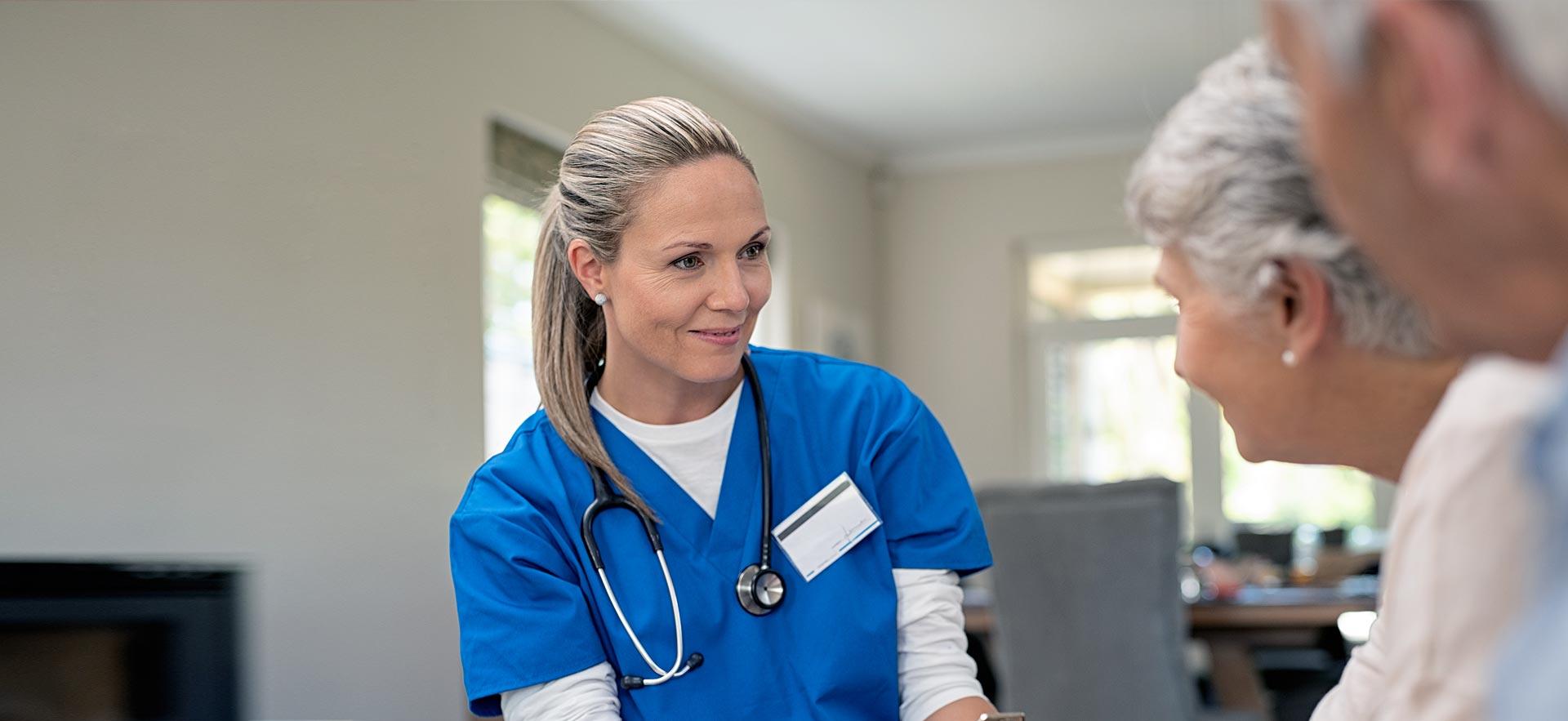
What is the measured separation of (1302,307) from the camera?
861 mm

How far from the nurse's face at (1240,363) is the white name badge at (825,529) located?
2.13 ft

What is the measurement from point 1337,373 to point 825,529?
0.79 metres

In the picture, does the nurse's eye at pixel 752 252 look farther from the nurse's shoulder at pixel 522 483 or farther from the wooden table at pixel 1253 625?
the wooden table at pixel 1253 625

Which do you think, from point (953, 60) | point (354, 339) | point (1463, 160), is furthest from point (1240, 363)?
point (953, 60)

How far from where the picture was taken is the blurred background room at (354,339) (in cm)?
301

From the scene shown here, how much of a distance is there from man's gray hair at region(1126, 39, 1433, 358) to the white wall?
7.00 ft

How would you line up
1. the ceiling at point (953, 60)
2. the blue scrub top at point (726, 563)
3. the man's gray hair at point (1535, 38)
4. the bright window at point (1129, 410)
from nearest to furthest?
the man's gray hair at point (1535, 38)
the blue scrub top at point (726, 563)
the ceiling at point (953, 60)
the bright window at point (1129, 410)

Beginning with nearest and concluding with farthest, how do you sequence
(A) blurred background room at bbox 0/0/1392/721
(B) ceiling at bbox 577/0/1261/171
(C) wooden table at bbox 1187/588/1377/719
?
(A) blurred background room at bbox 0/0/1392/721 → (C) wooden table at bbox 1187/588/1377/719 → (B) ceiling at bbox 577/0/1261/171

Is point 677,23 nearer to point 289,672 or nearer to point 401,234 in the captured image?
point 401,234

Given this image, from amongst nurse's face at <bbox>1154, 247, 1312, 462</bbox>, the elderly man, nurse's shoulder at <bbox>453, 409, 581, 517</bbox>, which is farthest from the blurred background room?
the elderly man

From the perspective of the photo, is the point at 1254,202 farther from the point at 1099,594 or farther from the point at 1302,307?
the point at 1099,594

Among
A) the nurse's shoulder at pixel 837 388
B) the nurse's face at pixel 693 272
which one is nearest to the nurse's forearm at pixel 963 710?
the nurse's shoulder at pixel 837 388

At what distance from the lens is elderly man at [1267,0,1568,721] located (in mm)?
472

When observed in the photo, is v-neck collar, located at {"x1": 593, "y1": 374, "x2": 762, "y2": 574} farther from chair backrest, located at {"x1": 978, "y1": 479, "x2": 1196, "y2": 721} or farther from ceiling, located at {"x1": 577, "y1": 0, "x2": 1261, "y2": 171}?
ceiling, located at {"x1": 577, "y1": 0, "x2": 1261, "y2": 171}
